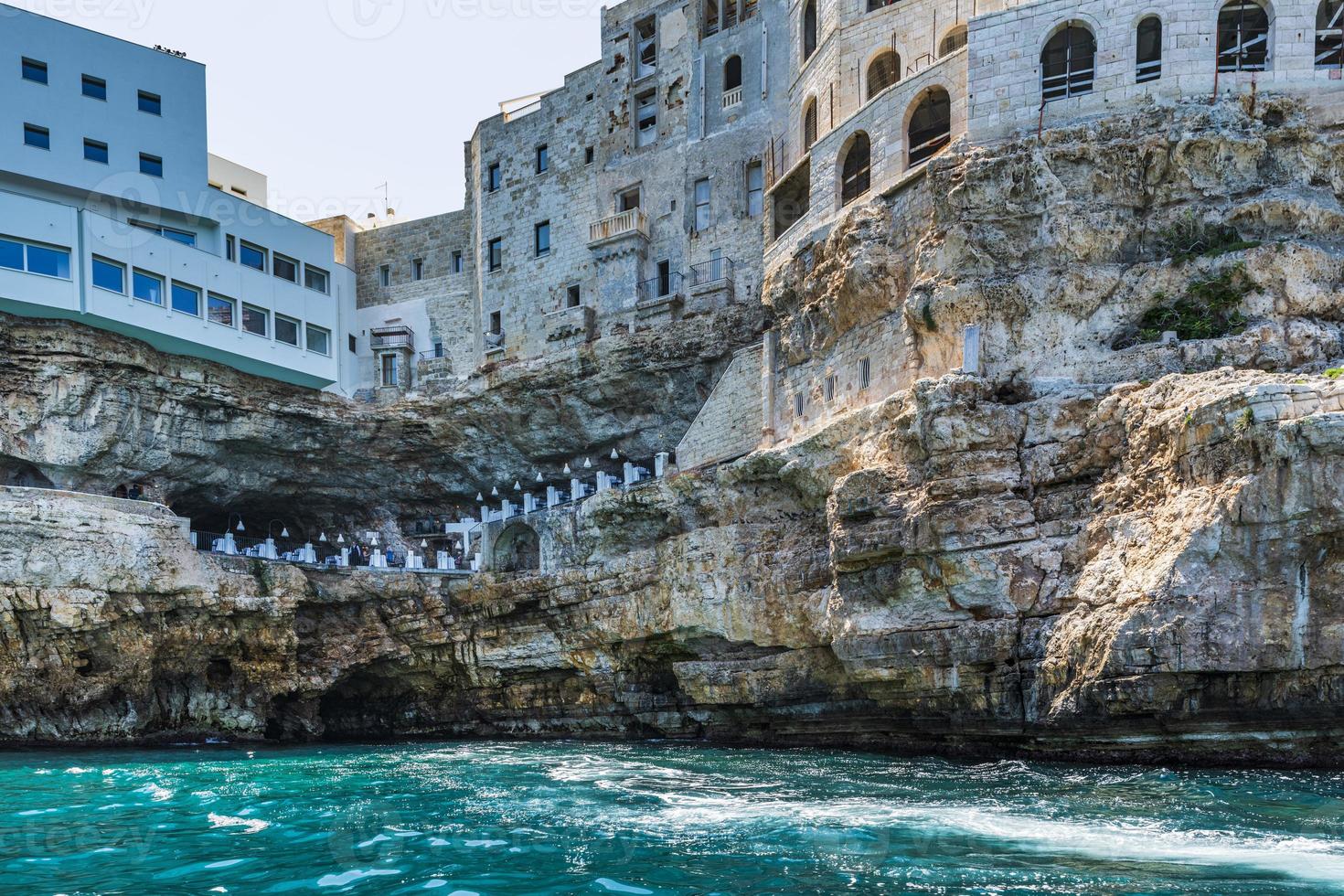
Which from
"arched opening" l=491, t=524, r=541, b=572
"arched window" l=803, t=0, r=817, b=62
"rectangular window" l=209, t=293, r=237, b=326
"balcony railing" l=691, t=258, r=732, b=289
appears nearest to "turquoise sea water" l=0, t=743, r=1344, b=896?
"arched opening" l=491, t=524, r=541, b=572

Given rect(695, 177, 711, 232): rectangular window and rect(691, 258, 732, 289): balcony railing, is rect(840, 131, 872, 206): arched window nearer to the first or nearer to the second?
rect(691, 258, 732, 289): balcony railing

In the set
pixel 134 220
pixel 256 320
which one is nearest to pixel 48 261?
pixel 134 220

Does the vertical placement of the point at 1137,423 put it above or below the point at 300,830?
above

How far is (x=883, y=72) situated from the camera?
114 feet

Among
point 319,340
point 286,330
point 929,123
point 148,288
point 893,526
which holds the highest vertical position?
point 929,123

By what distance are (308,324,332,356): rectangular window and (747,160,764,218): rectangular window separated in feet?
50.0

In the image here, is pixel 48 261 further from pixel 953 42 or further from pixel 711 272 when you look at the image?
pixel 953 42

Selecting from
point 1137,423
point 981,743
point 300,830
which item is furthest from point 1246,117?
point 300,830

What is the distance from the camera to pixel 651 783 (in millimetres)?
22156

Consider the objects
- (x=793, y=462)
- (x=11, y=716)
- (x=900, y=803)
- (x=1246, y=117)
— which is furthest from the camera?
(x=11, y=716)

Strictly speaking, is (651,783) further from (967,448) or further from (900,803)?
(967,448)

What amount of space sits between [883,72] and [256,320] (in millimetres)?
21275

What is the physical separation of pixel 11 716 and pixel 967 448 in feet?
84.6

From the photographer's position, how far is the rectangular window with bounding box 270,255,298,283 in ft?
138
